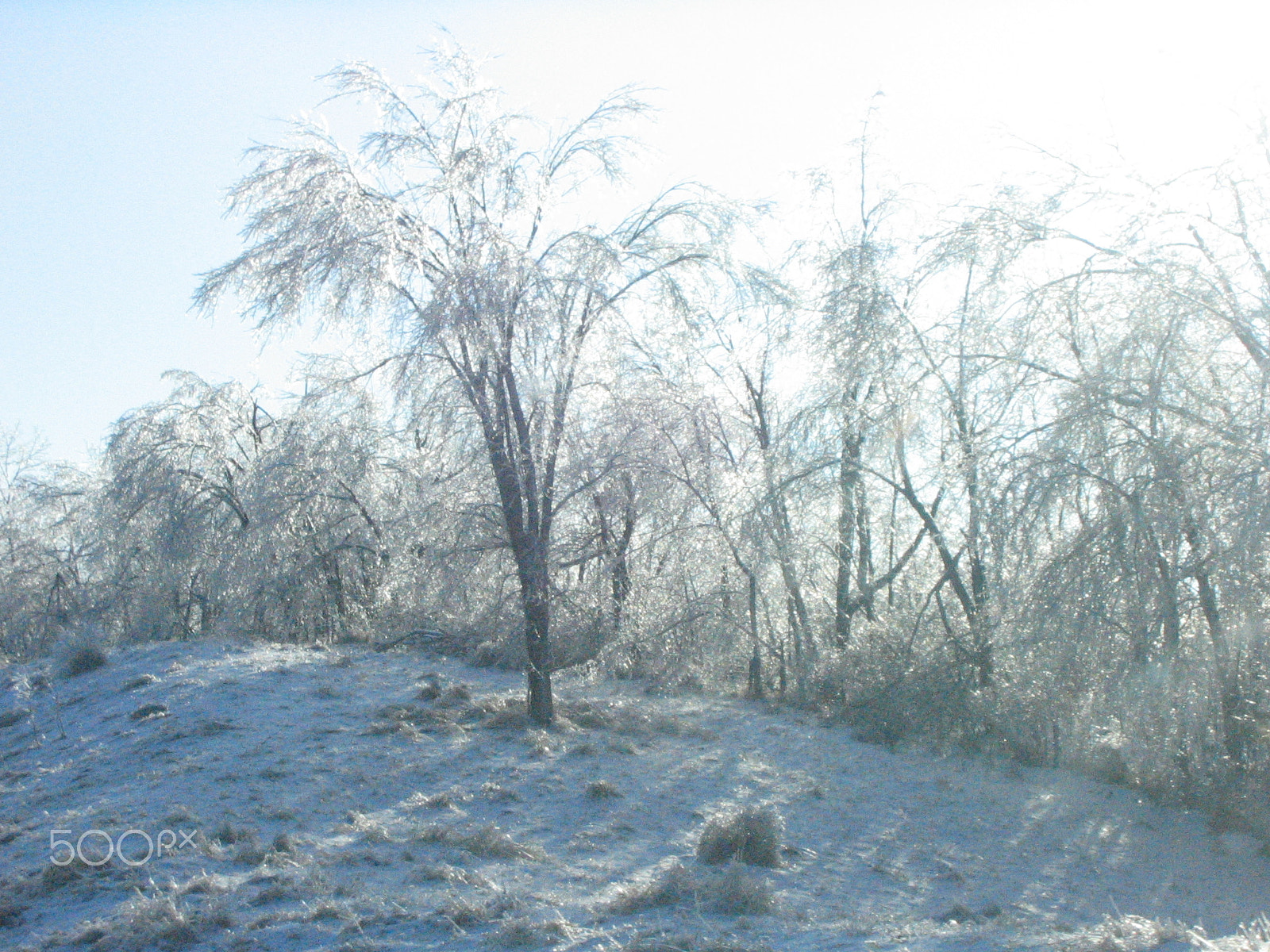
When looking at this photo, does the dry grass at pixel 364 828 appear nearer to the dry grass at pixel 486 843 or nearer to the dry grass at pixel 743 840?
the dry grass at pixel 486 843

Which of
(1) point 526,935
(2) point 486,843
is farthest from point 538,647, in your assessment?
(1) point 526,935

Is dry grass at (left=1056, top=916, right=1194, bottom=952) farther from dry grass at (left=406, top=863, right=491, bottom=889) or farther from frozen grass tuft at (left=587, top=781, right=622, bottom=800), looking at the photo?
frozen grass tuft at (left=587, top=781, right=622, bottom=800)

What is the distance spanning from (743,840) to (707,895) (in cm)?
128

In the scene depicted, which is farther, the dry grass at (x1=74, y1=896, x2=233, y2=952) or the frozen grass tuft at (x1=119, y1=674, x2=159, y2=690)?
the frozen grass tuft at (x1=119, y1=674, x2=159, y2=690)

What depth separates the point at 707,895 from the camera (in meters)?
6.29

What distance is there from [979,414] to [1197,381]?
1.93m

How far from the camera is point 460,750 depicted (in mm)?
10234

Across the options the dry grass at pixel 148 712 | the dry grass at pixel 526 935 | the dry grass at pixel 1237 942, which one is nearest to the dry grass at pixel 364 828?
the dry grass at pixel 526 935

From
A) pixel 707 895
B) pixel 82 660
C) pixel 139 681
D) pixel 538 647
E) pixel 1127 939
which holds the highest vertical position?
pixel 538 647

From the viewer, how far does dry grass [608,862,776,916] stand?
6148mm

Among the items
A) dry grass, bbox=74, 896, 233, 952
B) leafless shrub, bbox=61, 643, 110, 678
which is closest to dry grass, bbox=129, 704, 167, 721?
leafless shrub, bbox=61, 643, 110, 678

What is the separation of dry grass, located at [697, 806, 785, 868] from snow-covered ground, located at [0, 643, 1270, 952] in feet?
0.56

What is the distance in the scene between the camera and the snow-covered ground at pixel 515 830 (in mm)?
5785

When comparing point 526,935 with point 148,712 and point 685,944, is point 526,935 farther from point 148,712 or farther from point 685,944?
point 148,712
